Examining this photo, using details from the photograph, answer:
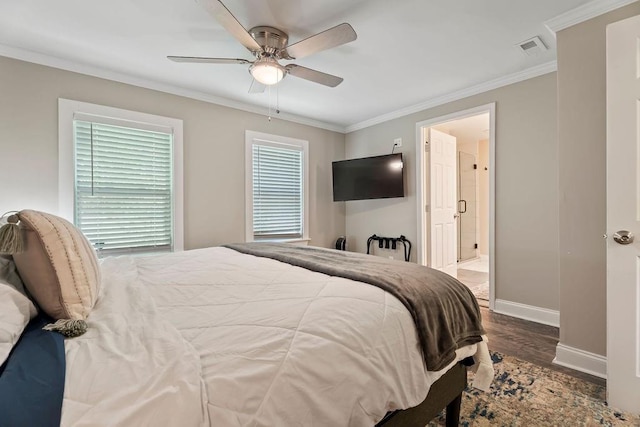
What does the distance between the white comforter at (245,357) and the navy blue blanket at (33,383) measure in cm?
2

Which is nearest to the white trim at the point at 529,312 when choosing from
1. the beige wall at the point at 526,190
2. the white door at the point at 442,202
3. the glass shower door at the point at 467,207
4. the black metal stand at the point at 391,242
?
the beige wall at the point at 526,190

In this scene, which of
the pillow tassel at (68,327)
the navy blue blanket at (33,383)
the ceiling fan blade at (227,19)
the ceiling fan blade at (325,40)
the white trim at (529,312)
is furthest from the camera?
the white trim at (529,312)

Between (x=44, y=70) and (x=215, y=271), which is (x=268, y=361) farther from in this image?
(x=44, y=70)

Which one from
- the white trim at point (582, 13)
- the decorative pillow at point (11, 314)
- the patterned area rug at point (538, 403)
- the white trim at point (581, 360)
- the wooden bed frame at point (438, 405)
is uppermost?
the white trim at point (582, 13)

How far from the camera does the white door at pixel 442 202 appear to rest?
3986mm

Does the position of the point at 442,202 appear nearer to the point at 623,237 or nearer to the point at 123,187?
the point at 623,237

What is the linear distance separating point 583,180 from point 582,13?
113cm

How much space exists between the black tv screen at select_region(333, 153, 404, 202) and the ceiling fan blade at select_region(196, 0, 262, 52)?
245 cm

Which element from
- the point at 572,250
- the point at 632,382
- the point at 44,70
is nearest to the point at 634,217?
the point at 572,250

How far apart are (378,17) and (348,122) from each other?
2.59 meters

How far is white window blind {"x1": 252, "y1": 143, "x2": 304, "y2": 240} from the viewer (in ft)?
13.0

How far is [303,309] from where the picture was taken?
3.35 feet

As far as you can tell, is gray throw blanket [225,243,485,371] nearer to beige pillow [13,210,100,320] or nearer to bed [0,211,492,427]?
bed [0,211,492,427]

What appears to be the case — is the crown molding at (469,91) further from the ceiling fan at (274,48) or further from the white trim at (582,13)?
the ceiling fan at (274,48)
